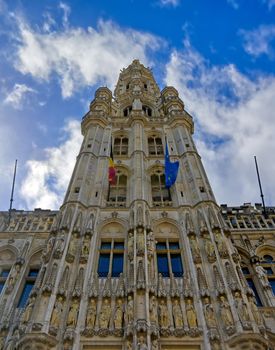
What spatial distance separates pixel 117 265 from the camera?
18156 mm

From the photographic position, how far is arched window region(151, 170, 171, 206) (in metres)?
23.6

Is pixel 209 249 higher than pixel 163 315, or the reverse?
pixel 209 249

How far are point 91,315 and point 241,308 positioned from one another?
5925 millimetres

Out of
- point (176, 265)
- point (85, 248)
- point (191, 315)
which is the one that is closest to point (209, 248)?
point (176, 265)

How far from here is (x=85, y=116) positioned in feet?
105

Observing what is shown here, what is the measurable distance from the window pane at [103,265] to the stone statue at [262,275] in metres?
7.75

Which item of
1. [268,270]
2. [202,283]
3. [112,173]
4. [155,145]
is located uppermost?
[155,145]

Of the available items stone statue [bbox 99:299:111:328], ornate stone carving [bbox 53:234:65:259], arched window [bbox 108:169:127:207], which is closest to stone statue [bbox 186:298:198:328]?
stone statue [bbox 99:299:111:328]

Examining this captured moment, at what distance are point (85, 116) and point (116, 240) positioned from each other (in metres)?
15.3

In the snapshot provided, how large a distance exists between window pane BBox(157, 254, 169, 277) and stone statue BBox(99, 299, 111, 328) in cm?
336

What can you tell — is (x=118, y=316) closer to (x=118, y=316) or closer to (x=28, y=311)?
(x=118, y=316)

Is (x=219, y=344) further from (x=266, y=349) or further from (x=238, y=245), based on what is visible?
(x=238, y=245)

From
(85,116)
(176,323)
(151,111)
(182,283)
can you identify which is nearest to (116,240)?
(182,283)

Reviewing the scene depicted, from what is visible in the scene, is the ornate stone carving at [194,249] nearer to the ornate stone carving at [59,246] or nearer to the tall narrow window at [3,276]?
the ornate stone carving at [59,246]
